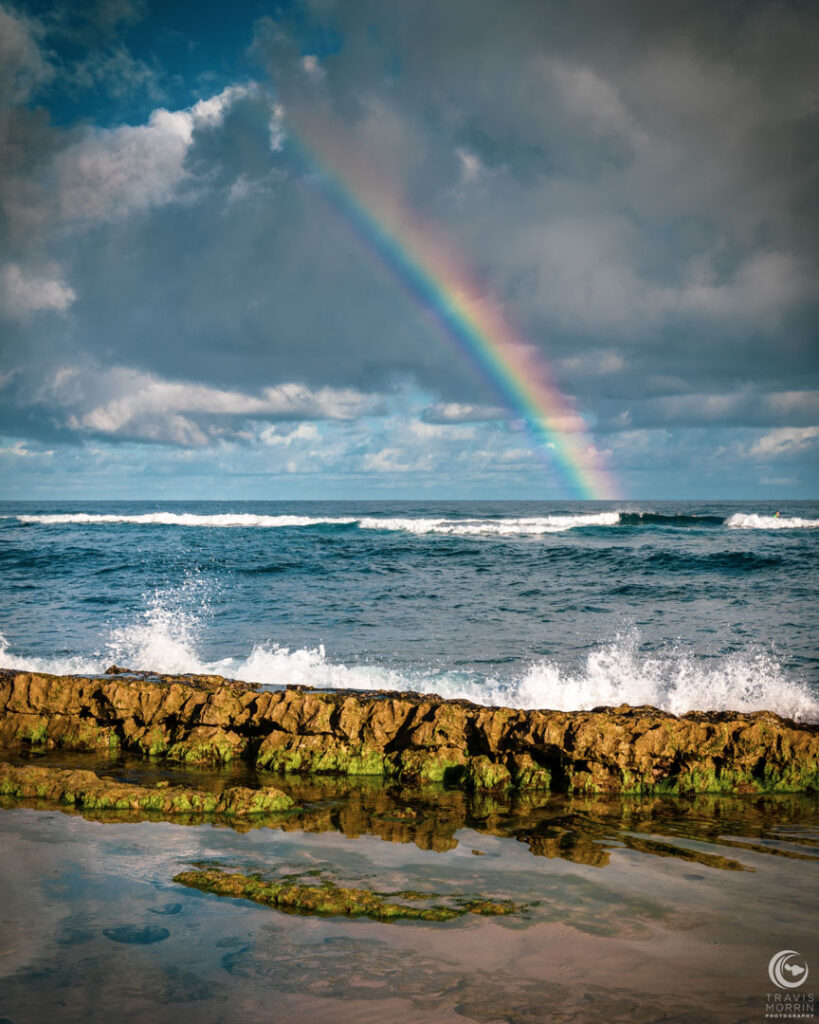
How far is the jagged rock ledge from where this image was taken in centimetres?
617

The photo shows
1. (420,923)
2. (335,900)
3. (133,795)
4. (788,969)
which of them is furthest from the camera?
(133,795)

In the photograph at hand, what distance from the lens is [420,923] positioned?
3760 mm

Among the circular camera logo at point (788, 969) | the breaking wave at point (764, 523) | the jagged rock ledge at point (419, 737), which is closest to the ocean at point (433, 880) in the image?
the circular camera logo at point (788, 969)

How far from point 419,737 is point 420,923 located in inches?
113

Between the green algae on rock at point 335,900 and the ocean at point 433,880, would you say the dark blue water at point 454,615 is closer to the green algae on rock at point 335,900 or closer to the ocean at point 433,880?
the ocean at point 433,880

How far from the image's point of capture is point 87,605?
1725 centimetres

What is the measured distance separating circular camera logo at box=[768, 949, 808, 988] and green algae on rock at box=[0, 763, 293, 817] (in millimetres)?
3412

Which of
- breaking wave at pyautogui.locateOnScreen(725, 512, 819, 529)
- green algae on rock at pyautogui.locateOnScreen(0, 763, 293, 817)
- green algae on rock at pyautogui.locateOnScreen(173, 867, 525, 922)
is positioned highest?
breaking wave at pyautogui.locateOnScreen(725, 512, 819, 529)

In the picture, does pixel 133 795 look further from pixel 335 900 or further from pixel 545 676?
pixel 545 676

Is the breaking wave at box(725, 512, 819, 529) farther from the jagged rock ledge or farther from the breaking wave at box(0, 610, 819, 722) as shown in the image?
the jagged rock ledge

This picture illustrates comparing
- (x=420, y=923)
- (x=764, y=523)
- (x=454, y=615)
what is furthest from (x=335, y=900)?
(x=764, y=523)

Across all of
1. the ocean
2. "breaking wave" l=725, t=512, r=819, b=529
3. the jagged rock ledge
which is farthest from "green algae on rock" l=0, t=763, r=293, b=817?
"breaking wave" l=725, t=512, r=819, b=529

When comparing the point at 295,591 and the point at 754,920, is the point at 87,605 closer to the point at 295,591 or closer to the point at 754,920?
the point at 295,591

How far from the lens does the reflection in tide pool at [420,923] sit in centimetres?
309
